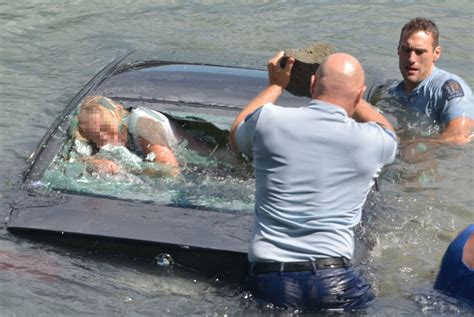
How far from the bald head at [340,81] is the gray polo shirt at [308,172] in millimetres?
53

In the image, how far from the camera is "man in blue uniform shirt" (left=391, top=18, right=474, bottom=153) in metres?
8.34

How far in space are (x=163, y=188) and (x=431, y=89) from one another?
3100 mm

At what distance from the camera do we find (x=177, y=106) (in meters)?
7.05

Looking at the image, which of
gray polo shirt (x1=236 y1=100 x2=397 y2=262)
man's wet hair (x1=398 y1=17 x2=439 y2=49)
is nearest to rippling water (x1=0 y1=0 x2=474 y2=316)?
gray polo shirt (x1=236 y1=100 x2=397 y2=262)

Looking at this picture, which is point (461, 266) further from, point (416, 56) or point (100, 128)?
point (416, 56)

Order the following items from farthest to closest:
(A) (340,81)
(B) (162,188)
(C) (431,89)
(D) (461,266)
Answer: (C) (431,89) → (B) (162,188) → (D) (461,266) → (A) (340,81)

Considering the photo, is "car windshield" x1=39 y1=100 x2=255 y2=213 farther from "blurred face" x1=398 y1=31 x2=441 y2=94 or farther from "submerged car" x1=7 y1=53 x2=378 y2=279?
"blurred face" x1=398 y1=31 x2=441 y2=94

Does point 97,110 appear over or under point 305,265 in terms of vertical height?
over

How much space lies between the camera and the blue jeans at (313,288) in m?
5.00

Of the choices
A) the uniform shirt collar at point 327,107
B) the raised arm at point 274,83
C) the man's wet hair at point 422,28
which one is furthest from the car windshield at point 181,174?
the man's wet hair at point 422,28

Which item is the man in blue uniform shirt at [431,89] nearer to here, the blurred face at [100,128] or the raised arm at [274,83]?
the blurred face at [100,128]

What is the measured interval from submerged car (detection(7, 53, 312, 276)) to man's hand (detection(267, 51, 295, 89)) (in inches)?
34.7

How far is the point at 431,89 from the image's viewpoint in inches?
337

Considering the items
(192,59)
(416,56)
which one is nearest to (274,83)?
(192,59)
